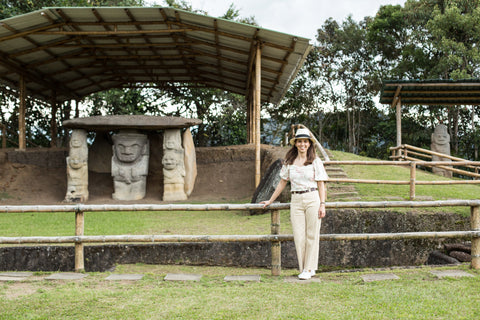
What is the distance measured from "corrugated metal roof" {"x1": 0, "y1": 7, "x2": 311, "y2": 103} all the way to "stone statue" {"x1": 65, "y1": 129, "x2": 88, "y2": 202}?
2.81 m

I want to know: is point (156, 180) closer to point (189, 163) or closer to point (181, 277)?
point (189, 163)

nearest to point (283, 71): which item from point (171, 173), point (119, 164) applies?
point (171, 173)

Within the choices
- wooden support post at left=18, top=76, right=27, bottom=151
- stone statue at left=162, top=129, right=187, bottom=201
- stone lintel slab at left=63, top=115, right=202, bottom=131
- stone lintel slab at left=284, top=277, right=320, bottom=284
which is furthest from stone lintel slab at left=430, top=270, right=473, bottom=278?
wooden support post at left=18, top=76, right=27, bottom=151

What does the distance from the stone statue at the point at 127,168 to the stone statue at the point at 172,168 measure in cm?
77

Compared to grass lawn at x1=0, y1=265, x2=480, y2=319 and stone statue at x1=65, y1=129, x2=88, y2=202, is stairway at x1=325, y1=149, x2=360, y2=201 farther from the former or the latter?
stone statue at x1=65, y1=129, x2=88, y2=202

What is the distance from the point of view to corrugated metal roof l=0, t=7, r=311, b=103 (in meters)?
10.3


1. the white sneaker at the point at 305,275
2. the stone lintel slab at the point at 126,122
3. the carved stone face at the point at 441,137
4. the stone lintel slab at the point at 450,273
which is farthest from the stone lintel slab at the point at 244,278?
the carved stone face at the point at 441,137

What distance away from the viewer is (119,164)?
453 inches

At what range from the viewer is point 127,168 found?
1148 centimetres

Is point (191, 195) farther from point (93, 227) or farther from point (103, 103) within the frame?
point (103, 103)

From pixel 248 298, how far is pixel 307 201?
116 centimetres

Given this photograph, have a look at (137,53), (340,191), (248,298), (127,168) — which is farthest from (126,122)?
(248,298)

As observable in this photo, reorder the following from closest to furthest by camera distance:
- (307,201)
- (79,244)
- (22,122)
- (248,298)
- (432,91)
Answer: (248,298) < (307,201) < (79,244) < (432,91) < (22,122)

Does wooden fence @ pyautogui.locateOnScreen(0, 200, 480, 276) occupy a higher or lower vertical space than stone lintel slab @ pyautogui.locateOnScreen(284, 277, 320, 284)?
higher
